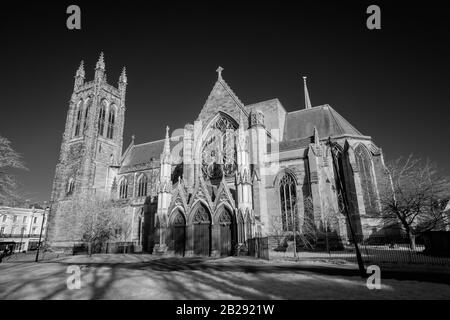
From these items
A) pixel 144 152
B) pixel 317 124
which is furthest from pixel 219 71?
pixel 144 152

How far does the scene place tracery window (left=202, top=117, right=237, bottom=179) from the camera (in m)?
25.8

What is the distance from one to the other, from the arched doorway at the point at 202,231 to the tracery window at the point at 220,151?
4871 millimetres

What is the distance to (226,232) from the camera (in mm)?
20641

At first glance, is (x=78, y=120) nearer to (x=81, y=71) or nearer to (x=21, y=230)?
(x=81, y=71)

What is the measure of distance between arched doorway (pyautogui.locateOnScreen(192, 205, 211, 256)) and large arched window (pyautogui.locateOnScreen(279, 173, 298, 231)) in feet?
22.1

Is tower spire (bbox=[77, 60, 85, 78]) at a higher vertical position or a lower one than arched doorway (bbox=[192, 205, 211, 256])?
higher

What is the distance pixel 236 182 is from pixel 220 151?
6.57 meters

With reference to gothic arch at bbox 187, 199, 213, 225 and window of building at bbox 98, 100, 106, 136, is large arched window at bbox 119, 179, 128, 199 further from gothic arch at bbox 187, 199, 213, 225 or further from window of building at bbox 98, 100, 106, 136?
gothic arch at bbox 187, 199, 213, 225

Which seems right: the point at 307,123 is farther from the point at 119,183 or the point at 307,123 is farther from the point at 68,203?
the point at 68,203

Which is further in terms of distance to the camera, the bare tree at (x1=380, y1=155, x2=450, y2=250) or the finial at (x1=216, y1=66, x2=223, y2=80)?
Result: the finial at (x1=216, y1=66, x2=223, y2=80)

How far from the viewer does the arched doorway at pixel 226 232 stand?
20.2 metres

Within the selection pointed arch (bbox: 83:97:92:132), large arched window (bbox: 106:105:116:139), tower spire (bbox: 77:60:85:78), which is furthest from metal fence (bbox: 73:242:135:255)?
tower spire (bbox: 77:60:85:78)

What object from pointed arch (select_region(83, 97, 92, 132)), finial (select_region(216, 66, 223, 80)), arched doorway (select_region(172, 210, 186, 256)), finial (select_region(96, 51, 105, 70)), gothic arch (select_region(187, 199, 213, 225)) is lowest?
arched doorway (select_region(172, 210, 186, 256))

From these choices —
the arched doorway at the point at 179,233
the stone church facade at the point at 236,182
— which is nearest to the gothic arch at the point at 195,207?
the stone church facade at the point at 236,182
